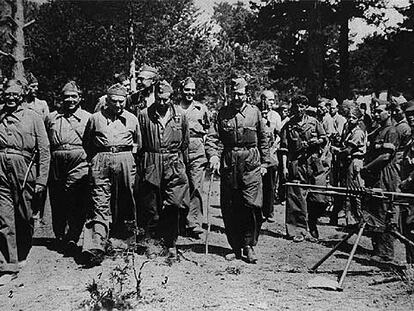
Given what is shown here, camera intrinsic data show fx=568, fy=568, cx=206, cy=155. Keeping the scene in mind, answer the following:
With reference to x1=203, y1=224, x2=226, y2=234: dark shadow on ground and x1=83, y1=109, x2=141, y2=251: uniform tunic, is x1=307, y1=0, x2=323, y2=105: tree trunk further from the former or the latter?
x1=83, y1=109, x2=141, y2=251: uniform tunic

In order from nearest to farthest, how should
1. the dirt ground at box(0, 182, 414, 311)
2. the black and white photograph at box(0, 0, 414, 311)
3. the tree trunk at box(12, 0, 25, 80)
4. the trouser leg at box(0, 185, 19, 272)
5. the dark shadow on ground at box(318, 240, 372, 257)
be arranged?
the dirt ground at box(0, 182, 414, 311) < the black and white photograph at box(0, 0, 414, 311) < the trouser leg at box(0, 185, 19, 272) < the dark shadow on ground at box(318, 240, 372, 257) < the tree trunk at box(12, 0, 25, 80)

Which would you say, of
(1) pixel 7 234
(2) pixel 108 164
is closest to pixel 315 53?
(2) pixel 108 164

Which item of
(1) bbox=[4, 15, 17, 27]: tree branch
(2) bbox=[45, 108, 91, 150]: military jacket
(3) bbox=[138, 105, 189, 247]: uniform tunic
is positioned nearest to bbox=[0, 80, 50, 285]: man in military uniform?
(2) bbox=[45, 108, 91, 150]: military jacket

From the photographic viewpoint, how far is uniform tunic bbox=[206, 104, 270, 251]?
23.5ft

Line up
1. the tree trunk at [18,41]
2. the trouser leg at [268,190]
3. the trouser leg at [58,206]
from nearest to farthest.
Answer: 1. the trouser leg at [58,206]
2. the trouser leg at [268,190]
3. the tree trunk at [18,41]

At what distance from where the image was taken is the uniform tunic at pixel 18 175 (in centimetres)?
660

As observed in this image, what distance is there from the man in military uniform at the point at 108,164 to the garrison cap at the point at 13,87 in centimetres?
91

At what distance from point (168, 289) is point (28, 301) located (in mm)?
1407

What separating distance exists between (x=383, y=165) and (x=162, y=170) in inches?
114

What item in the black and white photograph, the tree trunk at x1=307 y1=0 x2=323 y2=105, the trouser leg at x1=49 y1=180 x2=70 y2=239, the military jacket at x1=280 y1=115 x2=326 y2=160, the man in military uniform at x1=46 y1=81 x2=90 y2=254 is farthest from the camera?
the tree trunk at x1=307 y1=0 x2=323 y2=105

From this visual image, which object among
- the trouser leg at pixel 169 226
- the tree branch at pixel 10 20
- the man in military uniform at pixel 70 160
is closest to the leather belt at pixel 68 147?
the man in military uniform at pixel 70 160

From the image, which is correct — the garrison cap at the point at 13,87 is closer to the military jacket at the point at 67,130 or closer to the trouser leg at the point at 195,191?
the military jacket at the point at 67,130

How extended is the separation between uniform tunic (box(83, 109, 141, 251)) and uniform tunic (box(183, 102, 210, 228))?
1.76 m

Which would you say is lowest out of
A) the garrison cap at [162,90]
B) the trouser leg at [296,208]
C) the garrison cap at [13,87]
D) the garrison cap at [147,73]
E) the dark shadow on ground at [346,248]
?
the dark shadow on ground at [346,248]
